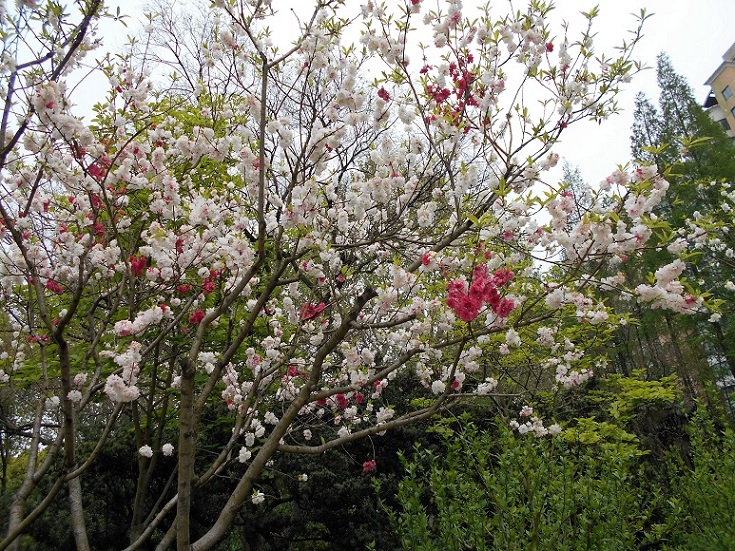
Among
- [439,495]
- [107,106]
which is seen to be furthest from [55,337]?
[107,106]

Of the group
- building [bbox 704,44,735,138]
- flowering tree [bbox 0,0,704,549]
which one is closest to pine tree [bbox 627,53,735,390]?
flowering tree [bbox 0,0,704,549]

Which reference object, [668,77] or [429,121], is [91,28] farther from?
[668,77]

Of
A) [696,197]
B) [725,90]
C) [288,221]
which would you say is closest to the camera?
[288,221]

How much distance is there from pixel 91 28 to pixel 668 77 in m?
23.0

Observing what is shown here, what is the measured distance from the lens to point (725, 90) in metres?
30.4

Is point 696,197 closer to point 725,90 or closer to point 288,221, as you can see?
point 288,221

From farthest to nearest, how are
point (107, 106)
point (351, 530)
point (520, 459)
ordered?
point (351, 530) → point (107, 106) → point (520, 459)

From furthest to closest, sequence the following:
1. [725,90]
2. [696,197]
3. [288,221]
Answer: [725,90] → [696,197] → [288,221]

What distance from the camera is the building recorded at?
29.7 m

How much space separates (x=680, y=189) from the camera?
15258 millimetres

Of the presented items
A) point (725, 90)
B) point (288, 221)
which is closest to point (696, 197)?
point (288, 221)

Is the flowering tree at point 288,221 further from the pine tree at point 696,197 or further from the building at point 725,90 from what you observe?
the building at point 725,90

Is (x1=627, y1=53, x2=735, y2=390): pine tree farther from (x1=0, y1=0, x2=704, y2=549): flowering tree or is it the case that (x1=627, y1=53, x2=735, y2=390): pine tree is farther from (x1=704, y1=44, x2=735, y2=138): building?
(x1=704, y1=44, x2=735, y2=138): building

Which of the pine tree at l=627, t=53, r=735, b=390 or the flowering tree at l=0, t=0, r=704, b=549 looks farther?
the pine tree at l=627, t=53, r=735, b=390
